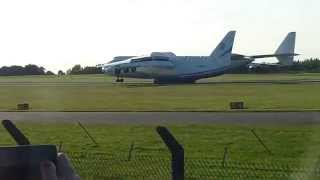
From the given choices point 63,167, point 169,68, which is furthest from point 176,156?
point 169,68

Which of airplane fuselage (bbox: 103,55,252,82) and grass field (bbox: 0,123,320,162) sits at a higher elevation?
grass field (bbox: 0,123,320,162)

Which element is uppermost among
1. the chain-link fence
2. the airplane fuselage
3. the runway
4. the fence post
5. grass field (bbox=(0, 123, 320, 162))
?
the fence post

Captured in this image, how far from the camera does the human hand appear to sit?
5.96 metres

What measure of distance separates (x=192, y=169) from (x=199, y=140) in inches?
278

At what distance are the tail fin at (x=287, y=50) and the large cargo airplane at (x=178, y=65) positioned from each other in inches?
411

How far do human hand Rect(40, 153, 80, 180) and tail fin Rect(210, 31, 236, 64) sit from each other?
10795cm

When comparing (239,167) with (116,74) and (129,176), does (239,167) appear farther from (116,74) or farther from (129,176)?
(116,74)

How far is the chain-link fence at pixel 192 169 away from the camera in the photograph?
12238mm

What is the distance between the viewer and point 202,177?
40.9 feet

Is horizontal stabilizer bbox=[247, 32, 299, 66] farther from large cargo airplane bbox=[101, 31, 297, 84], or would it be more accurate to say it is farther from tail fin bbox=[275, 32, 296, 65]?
large cargo airplane bbox=[101, 31, 297, 84]

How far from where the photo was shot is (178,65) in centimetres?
10656

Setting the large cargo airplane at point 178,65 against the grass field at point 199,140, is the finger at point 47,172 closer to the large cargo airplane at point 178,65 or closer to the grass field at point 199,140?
the grass field at point 199,140

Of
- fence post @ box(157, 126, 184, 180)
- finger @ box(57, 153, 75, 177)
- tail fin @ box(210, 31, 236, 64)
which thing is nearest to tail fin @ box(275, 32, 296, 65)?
tail fin @ box(210, 31, 236, 64)

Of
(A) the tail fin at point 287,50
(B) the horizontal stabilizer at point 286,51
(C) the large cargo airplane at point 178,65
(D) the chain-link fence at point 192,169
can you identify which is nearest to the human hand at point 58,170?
(D) the chain-link fence at point 192,169
